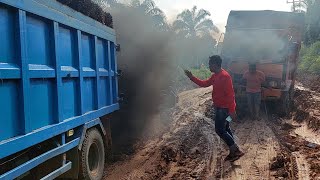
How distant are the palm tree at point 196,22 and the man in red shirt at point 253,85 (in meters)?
28.9

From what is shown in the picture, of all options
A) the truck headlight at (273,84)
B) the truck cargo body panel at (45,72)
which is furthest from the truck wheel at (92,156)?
the truck headlight at (273,84)

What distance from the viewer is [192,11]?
A: 132ft

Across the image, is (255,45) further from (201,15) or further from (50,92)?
(201,15)

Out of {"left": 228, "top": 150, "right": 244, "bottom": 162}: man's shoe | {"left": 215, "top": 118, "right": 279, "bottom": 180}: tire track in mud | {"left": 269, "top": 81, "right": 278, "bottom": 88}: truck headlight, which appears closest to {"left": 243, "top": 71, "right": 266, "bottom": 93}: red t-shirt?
{"left": 269, "top": 81, "right": 278, "bottom": 88}: truck headlight

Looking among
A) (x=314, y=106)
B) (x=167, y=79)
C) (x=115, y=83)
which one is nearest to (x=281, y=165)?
(x=115, y=83)

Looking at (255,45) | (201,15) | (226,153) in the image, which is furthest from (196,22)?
(226,153)

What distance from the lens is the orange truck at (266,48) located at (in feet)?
34.9

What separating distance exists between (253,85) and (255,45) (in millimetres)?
1749

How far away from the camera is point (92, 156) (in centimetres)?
548

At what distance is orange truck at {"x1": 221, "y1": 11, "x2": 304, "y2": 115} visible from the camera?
10.6 m

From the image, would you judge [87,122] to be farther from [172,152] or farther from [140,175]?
[172,152]

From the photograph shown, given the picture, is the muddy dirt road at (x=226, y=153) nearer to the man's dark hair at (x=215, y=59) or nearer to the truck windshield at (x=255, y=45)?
the man's dark hair at (x=215, y=59)

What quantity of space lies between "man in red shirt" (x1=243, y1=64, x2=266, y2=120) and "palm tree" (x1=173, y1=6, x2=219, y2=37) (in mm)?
28914

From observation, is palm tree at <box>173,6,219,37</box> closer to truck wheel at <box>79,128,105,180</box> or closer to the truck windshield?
the truck windshield
